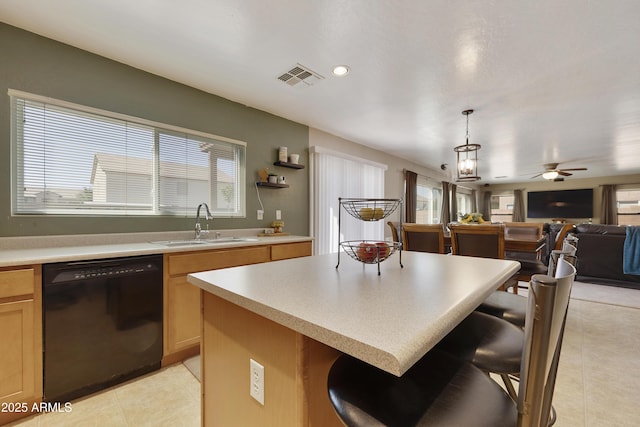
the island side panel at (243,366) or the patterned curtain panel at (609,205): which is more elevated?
the patterned curtain panel at (609,205)

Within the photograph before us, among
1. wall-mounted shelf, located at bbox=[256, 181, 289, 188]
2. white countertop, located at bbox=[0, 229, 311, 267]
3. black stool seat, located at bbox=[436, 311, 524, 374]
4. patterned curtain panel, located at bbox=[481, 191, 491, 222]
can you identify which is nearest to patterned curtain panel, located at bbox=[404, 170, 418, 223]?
wall-mounted shelf, located at bbox=[256, 181, 289, 188]

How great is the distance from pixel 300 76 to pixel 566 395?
121 inches

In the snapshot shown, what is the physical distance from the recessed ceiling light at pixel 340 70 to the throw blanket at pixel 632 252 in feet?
15.9

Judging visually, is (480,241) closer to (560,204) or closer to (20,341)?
(20,341)

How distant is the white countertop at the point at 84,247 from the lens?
1.60 metres

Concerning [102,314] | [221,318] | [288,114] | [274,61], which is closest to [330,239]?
[288,114]

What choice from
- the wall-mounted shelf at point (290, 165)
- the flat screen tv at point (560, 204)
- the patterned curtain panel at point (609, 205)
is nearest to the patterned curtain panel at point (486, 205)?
the flat screen tv at point (560, 204)

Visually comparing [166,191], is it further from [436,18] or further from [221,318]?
[436,18]

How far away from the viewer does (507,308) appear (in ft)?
4.43

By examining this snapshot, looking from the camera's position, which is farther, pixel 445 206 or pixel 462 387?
pixel 445 206

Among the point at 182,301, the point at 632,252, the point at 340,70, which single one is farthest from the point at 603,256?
the point at 182,301

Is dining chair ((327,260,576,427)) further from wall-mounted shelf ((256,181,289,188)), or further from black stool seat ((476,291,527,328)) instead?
wall-mounted shelf ((256,181,289,188))

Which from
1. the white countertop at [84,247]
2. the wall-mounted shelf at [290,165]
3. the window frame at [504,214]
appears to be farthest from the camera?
the window frame at [504,214]

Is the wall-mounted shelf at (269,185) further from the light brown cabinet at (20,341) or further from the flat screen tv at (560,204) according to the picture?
the flat screen tv at (560,204)
